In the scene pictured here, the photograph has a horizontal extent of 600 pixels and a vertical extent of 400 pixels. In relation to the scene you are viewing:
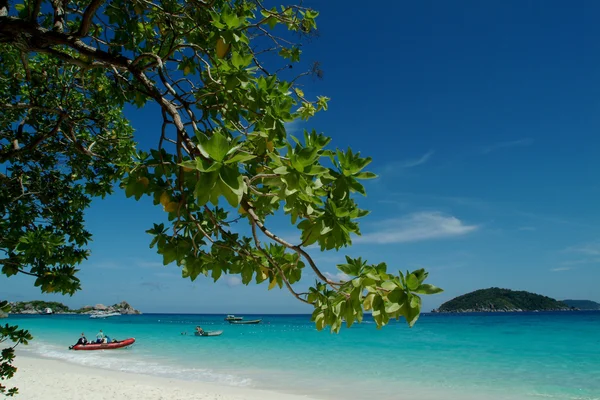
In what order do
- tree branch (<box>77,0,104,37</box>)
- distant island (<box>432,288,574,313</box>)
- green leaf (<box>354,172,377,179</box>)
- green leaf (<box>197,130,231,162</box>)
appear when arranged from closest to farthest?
1. green leaf (<box>197,130,231,162</box>)
2. green leaf (<box>354,172,377,179</box>)
3. tree branch (<box>77,0,104,37</box>)
4. distant island (<box>432,288,574,313</box>)

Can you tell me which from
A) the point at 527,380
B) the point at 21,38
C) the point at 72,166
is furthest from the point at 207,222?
the point at 527,380

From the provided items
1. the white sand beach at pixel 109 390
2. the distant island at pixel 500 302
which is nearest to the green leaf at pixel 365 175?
the white sand beach at pixel 109 390

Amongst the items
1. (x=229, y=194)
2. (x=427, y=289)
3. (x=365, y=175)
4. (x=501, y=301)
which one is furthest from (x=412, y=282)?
(x=501, y=301)

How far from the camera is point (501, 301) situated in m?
107

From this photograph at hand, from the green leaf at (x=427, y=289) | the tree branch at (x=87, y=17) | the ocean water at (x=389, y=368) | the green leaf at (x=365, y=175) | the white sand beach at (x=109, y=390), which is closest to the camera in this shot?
the green leaf at (x=427, y=289)

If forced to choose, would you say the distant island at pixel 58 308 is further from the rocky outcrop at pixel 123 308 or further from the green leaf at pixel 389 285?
the green leaf at pixel 389 285

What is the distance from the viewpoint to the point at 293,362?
18.9 m

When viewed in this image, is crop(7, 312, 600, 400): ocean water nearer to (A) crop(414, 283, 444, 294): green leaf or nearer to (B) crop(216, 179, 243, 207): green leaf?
(A) crop(414, 283, 444, 294): green leaf

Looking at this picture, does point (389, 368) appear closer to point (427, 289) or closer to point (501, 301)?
point (427, 289)

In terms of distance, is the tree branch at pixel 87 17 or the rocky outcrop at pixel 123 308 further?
the rocky outcrop at pixel 123 308

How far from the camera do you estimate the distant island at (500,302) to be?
4186 inches

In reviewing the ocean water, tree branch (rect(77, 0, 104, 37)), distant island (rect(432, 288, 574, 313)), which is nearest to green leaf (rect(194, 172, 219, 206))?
tree branch (rect(77, 0, 104, 37))

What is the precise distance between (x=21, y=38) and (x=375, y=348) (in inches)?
Answer: 985

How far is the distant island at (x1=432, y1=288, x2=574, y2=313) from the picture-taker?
106312 mm
